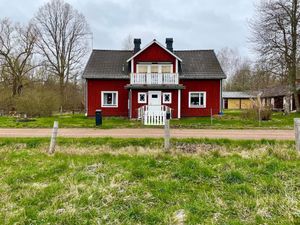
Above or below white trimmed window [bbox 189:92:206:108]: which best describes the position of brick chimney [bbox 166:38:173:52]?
above

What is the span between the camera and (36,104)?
27.3 metres

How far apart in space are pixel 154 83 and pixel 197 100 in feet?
15.8

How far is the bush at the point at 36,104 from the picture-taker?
2709cm

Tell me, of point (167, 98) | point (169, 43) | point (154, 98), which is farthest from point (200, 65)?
point (154, 98)

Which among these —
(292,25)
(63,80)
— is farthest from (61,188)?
(63,80)

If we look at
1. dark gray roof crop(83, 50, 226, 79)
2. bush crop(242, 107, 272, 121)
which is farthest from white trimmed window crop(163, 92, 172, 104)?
bush crop(242, 107, 272, 121)

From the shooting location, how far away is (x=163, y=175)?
261 inches

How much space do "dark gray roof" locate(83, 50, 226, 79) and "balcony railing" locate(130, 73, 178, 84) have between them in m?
1.56

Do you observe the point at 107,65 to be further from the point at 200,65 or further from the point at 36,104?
the point at 200,65

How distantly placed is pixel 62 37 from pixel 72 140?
118ft

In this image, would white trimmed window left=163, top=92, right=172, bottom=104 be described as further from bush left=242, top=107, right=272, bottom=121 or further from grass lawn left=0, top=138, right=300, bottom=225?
grass lawn left=0, top=138, right=300, bottom=225

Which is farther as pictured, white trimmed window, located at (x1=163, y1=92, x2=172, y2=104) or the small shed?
the small shed

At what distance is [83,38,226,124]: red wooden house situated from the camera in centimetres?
2675

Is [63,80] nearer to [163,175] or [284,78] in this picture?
[284,78]
